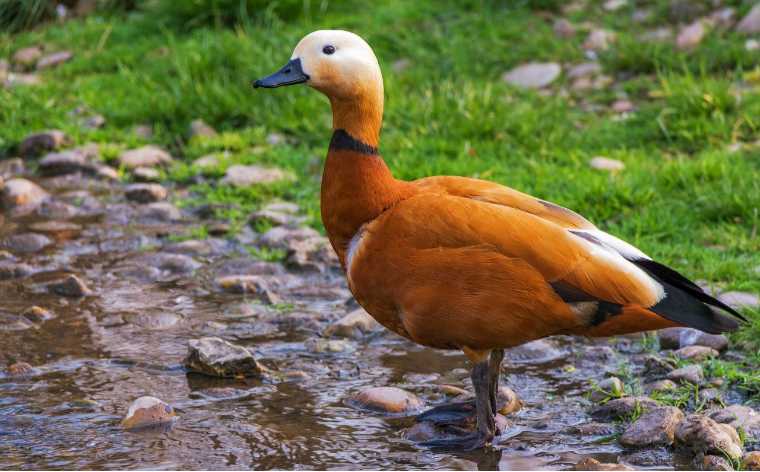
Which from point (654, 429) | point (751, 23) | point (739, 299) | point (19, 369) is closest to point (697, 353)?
point (739, 299)

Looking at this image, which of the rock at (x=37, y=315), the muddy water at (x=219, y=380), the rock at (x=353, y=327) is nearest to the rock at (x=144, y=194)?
the muddy water at (x=219, y=380)

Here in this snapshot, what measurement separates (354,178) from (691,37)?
4554 mm

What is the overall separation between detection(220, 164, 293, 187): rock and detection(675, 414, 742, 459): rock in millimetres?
3607

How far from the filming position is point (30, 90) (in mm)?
8273

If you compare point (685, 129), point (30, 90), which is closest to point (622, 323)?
point (685, 129)

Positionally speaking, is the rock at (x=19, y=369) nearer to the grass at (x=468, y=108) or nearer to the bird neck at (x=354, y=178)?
the bird neck at (x=354, y=178)

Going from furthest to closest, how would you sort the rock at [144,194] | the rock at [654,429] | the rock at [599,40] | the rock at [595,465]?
the rock at [599,40] < the rock at [144,194] < the rock at [654,429] < the rock at [595,465]

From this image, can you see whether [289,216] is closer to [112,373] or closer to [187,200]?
[187,200]

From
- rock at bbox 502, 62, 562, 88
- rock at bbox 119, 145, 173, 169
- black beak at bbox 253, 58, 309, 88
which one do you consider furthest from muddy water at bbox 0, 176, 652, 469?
rock at bbox 502, 62, 562, 88

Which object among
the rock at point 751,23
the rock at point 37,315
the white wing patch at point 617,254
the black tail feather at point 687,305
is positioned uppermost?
the rock at point 751,23

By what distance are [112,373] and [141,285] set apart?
1093 mm

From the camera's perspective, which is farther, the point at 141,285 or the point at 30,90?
the point at 30,90

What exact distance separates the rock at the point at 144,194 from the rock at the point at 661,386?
135 inches

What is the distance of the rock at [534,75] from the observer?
7758 millimetres
